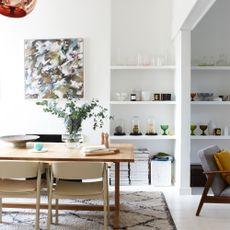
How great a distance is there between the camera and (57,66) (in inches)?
221

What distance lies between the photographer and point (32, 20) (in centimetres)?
565

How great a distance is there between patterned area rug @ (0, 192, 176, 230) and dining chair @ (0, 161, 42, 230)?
47 cm

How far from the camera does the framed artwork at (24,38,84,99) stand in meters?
5.59

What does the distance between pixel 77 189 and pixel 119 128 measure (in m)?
2.38

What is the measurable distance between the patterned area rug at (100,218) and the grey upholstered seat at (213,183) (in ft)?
1.57

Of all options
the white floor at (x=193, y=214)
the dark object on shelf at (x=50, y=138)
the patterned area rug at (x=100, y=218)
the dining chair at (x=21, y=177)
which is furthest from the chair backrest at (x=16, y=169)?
the dark object on shelf at (x=50, y=138)

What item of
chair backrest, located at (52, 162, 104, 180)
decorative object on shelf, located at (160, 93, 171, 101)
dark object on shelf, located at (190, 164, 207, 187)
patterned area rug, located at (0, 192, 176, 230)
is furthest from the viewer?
decorative object on shelf, located at (160, 93, 171, 101)

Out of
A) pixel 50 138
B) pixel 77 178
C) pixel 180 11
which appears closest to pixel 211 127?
pixel 180 11

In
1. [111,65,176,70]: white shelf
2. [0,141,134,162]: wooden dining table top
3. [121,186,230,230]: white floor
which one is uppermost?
[111,65,176,70]: white shelf

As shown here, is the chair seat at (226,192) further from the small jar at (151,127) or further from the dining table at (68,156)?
the small jar at (151,127)

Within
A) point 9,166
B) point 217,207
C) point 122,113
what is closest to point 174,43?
point 122,113

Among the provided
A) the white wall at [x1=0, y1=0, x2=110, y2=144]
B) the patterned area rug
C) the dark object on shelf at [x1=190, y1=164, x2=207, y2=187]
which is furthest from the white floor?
the white wall at [x1=0, y1=0, x2=110, y2=144]

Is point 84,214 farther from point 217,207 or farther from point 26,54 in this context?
point 26,54

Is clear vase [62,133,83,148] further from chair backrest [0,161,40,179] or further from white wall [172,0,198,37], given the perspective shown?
white wall [172,0,198,37]
